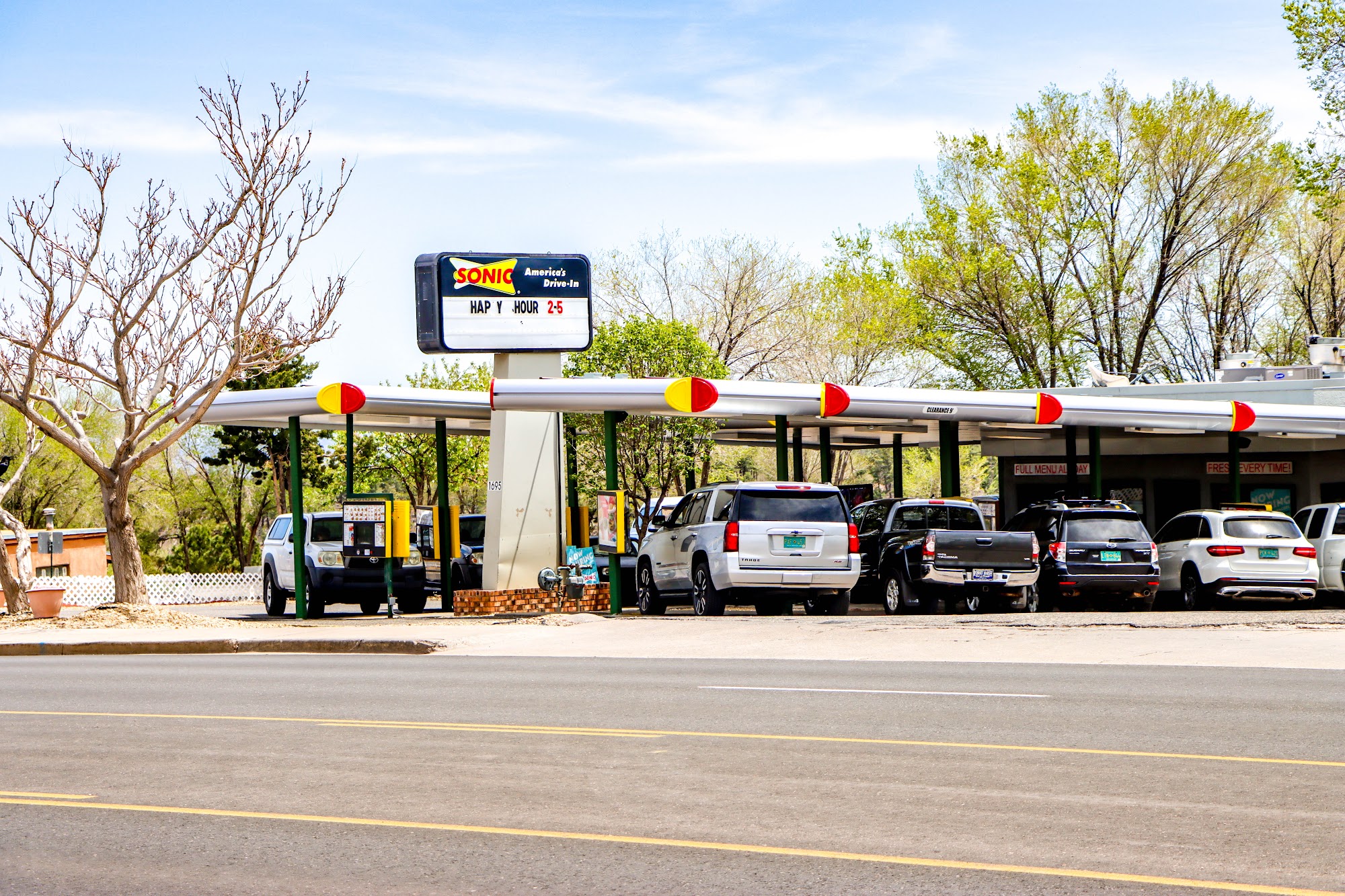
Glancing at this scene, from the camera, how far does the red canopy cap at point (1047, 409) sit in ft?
82.8

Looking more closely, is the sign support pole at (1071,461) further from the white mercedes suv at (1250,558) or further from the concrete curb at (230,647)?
the concrete curb at (230,647)

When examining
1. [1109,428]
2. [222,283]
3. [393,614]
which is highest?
[222,283]

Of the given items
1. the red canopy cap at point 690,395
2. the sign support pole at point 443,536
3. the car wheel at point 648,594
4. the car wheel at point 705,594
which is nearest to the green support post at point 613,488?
the car wheel at point 648,594

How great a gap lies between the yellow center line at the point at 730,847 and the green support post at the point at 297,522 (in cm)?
1691

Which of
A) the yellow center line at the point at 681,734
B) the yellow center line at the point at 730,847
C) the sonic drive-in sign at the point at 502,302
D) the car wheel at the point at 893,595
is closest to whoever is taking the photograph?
the yellow center line at the point at 730,847

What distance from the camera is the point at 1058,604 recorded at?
23.6 meters

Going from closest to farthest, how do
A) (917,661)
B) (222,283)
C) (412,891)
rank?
1. (412,891)
2. (917,661)
3. (222,283)

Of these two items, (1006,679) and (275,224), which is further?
(275,224)

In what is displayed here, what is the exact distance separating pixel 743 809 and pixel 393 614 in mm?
19670

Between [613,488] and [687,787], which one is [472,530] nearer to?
[613,488]

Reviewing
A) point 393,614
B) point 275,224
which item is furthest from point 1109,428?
point 275,224

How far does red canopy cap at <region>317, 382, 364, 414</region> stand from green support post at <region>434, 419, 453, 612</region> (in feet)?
10.2

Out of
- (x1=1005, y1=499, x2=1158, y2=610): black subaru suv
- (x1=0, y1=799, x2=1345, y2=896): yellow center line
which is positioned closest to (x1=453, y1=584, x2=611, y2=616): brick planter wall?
(x1=1005, y1=499, x2=1158, y2=610): black subaru suv

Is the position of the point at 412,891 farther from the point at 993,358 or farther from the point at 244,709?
the point at 993,358
